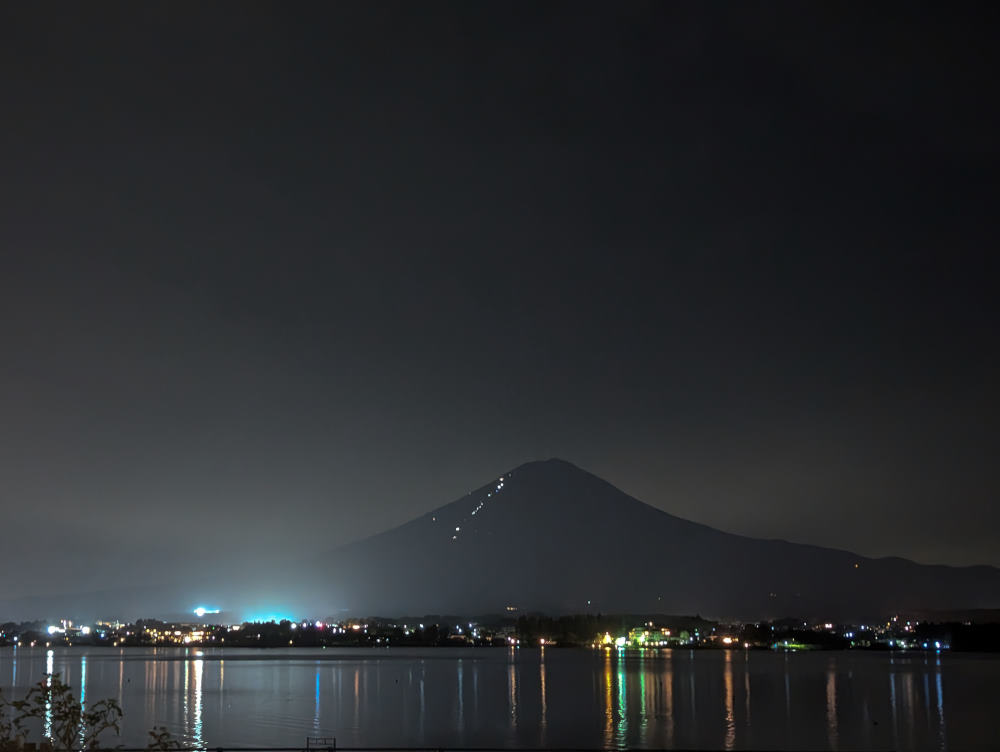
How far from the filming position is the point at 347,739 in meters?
34.6

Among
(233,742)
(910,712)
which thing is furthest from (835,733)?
(233,742)

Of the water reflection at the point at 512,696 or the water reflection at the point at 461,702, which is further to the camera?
the water reflection at the point at 512,696

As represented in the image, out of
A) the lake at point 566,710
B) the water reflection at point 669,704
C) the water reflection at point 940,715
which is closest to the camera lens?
the water reflection at point 940,715

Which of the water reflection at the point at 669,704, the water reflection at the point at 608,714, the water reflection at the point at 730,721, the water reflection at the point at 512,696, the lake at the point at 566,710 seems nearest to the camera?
the water reflection at the point at 730,721

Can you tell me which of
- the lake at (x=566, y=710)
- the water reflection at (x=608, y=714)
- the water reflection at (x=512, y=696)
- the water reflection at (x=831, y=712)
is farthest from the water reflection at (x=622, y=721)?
the water reflection at (x=831, y=712)

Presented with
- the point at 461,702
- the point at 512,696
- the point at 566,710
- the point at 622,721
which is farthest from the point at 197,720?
the point at 512,696

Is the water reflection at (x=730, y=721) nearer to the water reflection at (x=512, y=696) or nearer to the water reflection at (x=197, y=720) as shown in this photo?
the water reflection at (x=512, y=696)

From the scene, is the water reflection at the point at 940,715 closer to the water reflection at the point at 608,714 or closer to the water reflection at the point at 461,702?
the water reflection at the point at 608,714

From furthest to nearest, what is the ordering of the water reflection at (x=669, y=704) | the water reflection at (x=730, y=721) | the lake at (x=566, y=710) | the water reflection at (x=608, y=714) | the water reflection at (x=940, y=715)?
the water reflection at (x=669, y=704) → the lake at (x=566, y=710) → the water reflection at (x=940, y=715) → the water reflection at (x=608, y=714) → the water reflection at (x=730, y=721)

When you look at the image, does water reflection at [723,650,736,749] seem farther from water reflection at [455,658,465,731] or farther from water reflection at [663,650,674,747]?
water reflection at [455,658,465,731]

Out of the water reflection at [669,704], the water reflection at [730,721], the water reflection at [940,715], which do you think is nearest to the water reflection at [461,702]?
the water reflection at [669,704]

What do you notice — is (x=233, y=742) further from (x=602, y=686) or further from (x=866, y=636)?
(x=866, y=636)

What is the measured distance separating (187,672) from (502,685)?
110 feet

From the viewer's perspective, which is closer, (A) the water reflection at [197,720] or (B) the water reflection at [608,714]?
(A) the water reflection at [197,720]
